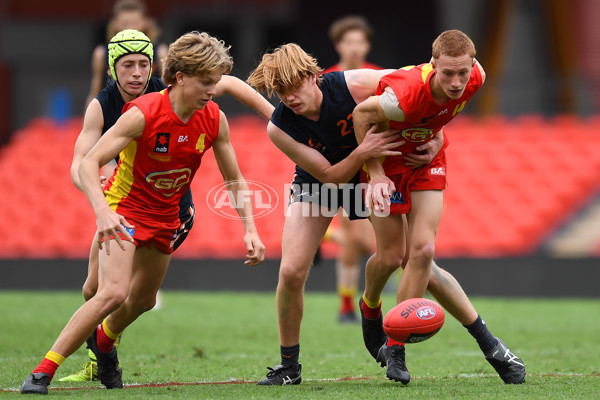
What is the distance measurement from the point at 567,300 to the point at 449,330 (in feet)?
12.4

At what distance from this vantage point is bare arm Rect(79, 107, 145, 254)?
4668mm

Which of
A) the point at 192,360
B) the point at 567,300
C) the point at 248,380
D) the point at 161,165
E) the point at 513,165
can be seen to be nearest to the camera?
the point at 161,165

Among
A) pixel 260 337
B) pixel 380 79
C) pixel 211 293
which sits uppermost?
pixel 380 79

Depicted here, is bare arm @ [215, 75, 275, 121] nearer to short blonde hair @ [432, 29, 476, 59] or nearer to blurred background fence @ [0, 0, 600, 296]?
short blonde hair @ [432, 29, 476, 59]

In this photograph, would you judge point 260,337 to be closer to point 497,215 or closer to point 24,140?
point 497,215

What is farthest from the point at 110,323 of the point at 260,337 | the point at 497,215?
the point at 497,215

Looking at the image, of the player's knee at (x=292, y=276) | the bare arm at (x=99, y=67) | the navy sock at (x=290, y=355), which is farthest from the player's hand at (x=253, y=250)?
the bare arm at (x=99, y=67)

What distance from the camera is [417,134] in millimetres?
5367

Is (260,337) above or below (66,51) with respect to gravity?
below

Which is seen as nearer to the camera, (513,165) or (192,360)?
(192,360)

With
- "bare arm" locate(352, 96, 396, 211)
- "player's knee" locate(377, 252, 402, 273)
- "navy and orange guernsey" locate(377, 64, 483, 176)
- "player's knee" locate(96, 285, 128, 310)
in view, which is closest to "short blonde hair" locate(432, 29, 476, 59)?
"navy and orange guernsey" locate(377, 64, 483, 176)

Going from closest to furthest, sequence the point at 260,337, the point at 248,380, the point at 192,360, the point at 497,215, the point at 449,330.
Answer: the point at 248,380 < the point at 192,360 < the point at 260,337 < the point at 449,330 < the point at 497,215

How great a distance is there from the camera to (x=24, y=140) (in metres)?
16.1

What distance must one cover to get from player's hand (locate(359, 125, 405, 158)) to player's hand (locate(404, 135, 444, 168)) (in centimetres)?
18
